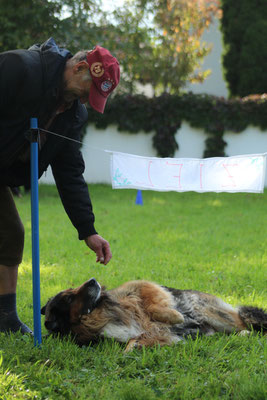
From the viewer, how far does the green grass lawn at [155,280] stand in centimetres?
276

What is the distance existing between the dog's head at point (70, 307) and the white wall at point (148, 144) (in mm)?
13268

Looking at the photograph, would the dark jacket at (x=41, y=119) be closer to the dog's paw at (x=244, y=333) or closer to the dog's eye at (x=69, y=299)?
the dog's eye at (x=69, y=299)

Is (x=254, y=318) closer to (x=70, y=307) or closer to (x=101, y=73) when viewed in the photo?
(x=70, y=307)

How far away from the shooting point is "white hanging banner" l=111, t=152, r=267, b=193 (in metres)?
4.50

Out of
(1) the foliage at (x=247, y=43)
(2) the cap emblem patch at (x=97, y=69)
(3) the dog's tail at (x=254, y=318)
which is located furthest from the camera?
(1) the foliage at (x=247, y=43)

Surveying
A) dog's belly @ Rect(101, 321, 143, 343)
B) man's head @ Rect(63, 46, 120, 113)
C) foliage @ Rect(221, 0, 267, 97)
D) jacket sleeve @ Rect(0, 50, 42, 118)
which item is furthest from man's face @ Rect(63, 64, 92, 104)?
foliage @ Rect(221, 0, 267, 97)

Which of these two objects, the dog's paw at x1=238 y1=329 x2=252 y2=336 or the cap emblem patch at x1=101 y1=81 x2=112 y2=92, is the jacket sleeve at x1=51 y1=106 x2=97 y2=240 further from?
the dog's paw at x1=238 y1=329 x2=252 y2=336

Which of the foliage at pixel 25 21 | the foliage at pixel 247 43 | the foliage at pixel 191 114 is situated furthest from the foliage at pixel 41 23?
the foliage at pixel 247 43

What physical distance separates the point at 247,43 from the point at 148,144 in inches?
286

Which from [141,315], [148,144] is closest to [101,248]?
[141,315]

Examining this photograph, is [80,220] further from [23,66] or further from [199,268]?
[199,268]

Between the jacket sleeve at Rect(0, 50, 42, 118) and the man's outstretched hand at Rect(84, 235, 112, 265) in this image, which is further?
the man's outstretched hand at Rect(84, 235, 112, 265)

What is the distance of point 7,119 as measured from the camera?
10.4 feet

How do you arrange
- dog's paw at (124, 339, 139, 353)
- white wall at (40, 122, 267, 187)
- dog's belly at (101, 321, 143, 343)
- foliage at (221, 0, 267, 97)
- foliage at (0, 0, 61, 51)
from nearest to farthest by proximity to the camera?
dog's paw at (124, 339, 139, 353)
dog's belly at (101, 321, 143, 343)
foliage at (0, 0, 61, 51)
white wall at (40, 122, 267, 187)
foliage at (221, 0, 267, 97)
